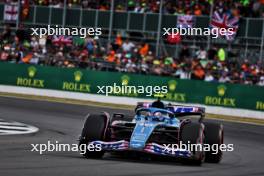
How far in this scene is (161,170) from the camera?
1288 cm

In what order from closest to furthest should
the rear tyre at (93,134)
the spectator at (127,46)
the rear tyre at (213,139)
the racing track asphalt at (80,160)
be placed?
the racing track asphalt at (80,160), the rear tyre at (93,134), the rear tyre at (213,139), the spectator at (127,46)

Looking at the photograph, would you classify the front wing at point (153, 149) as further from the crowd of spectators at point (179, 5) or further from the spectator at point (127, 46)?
the spectator at point (127, 46)

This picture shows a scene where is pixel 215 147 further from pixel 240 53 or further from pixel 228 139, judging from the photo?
pixel 240 53

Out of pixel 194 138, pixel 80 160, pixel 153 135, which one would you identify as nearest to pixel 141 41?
pixel 153 135

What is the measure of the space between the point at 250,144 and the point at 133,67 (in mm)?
14129

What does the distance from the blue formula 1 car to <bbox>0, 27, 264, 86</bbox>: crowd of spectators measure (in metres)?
15.4

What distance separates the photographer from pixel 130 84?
106ft

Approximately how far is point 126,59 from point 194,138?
1987 centimetres

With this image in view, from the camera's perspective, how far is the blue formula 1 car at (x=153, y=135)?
1427 centimetres

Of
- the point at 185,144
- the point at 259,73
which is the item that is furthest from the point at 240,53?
the point at 185,144

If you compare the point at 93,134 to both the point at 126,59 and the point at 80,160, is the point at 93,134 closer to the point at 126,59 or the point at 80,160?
the point at 80,160

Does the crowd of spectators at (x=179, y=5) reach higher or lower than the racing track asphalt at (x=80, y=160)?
higher

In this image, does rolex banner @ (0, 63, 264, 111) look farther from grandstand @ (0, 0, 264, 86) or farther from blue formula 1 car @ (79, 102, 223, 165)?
blue formula 1 car @ (79, 102, 223, 165)

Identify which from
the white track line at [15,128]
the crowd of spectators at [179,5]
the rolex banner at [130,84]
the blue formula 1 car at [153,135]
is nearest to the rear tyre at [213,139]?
the blue formula 1 car at [153,135]
